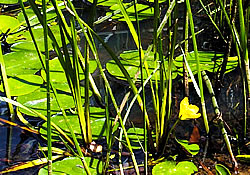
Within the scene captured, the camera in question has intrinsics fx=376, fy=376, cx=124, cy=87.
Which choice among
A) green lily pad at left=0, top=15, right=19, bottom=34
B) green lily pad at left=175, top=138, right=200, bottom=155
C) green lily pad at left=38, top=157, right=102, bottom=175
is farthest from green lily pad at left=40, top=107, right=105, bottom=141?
green lily pad at left=0, top=15, right=19, bottom=34

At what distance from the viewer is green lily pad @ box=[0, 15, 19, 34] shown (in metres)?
1.65

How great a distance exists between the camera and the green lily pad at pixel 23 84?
123cm

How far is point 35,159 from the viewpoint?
980mm

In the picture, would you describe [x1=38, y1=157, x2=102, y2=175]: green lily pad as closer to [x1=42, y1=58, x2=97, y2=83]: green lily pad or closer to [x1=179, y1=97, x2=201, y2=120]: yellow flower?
[x1=179, y1=97, x2=201, y2=120]: yellow flower

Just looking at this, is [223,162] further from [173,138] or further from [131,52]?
[131,52]

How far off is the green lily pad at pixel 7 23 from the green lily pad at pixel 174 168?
39.1 inches

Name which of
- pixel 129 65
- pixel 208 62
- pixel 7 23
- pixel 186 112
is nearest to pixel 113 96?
pixel 186 112

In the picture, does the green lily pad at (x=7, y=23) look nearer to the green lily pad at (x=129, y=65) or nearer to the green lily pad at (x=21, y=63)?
the green lily pad at (x=21, y=63)

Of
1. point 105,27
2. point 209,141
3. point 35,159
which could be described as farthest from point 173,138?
point 105,27

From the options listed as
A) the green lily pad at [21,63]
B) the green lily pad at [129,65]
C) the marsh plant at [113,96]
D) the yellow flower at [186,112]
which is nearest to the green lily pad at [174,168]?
the marsh plant at [113,96]

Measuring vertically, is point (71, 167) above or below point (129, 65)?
below

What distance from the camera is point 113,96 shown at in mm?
1070

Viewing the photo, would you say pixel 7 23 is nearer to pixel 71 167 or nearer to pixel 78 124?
pixel 78 124

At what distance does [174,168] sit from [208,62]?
58cm
